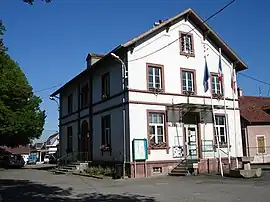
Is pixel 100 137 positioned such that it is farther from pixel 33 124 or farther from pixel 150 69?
pixel 33 124

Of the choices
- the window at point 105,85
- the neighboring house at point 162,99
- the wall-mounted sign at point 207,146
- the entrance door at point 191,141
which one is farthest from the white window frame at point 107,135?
the wall-mounted sign at point 207,146

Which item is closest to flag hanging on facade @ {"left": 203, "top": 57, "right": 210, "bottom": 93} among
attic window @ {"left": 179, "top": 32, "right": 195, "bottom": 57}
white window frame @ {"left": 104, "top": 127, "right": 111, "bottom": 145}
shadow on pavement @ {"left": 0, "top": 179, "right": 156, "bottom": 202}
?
attic window @ {"left": 179, "top": 32, "right": 195, "bottom": 57}

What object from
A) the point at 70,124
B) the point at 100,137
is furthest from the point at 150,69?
the point at 70,124

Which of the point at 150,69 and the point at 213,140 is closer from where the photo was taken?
the point at 150,69

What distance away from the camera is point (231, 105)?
1089 inches

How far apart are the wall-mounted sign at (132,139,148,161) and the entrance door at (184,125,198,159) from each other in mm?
3613

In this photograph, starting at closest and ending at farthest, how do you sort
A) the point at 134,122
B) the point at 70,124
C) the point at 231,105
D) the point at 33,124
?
the point at 134,122
the point at 231,105
the point at 70,124
the point at 33,124

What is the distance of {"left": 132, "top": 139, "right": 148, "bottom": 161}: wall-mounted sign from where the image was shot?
72.7ft

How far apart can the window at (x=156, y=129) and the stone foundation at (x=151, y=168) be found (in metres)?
1.24

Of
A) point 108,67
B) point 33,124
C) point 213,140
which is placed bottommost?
point 213,140

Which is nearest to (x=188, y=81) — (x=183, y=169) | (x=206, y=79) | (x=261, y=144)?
(x=206, y=79)

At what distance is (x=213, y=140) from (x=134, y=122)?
649 cm

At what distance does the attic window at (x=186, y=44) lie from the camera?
25.9 meters

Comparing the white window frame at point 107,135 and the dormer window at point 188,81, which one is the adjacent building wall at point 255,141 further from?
the white window frame at point 107,135
